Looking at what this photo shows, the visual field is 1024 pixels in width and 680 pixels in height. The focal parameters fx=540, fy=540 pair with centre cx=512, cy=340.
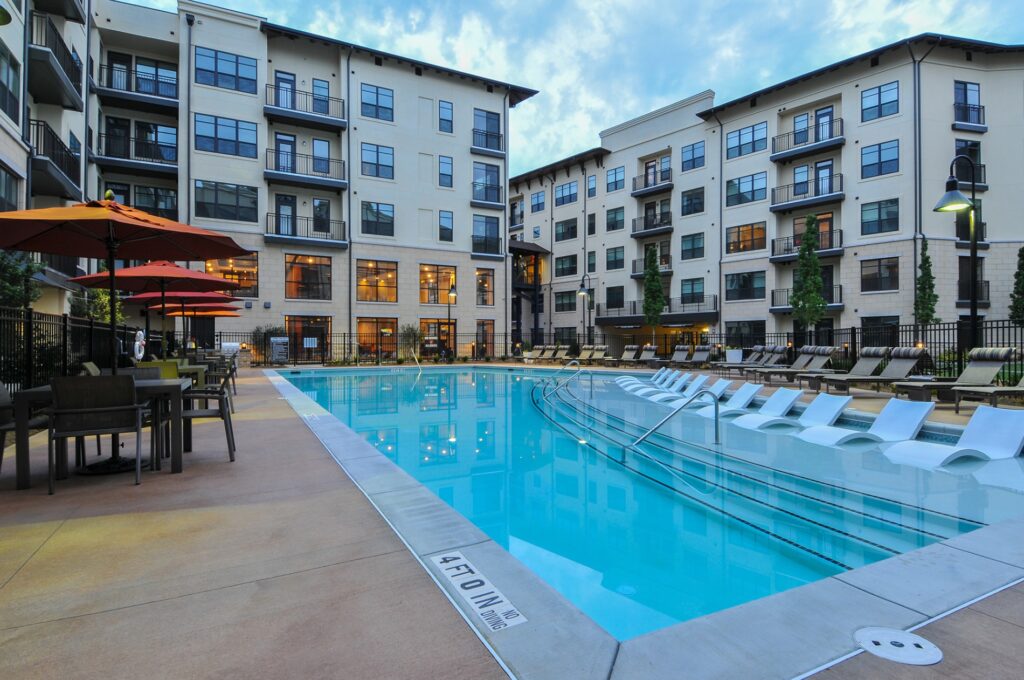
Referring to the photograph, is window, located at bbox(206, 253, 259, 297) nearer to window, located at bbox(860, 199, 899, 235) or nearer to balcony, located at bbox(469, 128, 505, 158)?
balcony, located at bbox(469, 128, 505, 158)

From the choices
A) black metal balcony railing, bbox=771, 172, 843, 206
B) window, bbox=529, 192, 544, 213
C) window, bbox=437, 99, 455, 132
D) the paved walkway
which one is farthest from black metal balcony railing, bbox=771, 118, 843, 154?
the paved walkway

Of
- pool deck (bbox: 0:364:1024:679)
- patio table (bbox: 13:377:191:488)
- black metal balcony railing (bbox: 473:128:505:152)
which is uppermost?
black metal balcony railing (bbox: 473:128:505:152)

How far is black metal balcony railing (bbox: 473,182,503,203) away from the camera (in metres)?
33.8

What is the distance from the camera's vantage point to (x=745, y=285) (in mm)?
32344

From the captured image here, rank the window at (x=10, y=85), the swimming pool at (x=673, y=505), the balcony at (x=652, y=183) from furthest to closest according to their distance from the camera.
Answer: the balcony at (x=652, y=183)
the window at (x=10, y=85)
the swimming pool at (x=673, y=505)

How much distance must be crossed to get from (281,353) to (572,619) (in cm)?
2614

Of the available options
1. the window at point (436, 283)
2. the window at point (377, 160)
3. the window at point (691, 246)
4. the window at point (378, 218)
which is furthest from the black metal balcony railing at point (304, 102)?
the window at point (691, 246)

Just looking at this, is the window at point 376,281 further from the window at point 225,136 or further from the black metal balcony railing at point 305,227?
the window at point 225,136

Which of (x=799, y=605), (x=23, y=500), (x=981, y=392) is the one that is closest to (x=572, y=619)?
(x=799, y=605)

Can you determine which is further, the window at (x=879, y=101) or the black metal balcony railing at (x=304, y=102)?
the black metal balcony railing at (x=304, y=102)

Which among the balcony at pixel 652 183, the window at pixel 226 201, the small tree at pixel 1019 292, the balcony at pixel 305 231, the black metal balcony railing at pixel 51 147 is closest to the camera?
the black metal balcony railing at pixel 51 147

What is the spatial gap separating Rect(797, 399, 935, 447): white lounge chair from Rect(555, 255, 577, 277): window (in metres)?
35.9

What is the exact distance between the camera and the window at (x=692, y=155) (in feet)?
115

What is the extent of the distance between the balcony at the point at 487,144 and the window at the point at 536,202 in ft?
36.7
